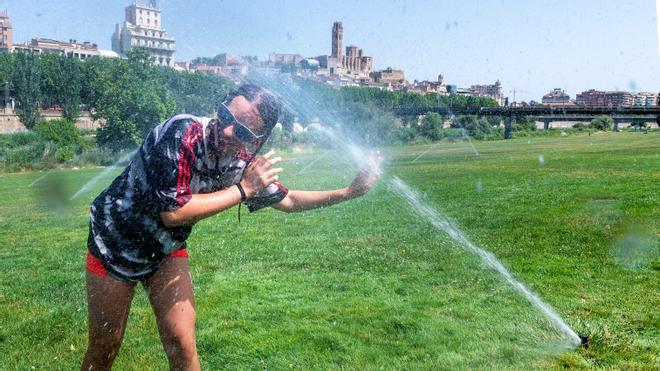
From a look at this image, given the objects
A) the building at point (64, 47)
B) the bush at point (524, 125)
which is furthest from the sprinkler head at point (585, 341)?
the building at point (64, 47)

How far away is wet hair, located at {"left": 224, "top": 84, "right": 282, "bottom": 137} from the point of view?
3.85 m

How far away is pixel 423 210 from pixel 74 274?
31.2 feet

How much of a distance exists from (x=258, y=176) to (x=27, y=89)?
326 feet

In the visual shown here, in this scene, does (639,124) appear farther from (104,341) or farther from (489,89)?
(104,341)

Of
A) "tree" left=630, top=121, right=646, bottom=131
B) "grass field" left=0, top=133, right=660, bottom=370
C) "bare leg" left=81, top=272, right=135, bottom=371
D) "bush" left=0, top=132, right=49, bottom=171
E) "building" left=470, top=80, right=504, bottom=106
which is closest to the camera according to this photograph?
"bare leg" left=81, top=272, right=135, bottom=371

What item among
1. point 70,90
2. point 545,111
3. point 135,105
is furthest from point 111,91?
point 545,111

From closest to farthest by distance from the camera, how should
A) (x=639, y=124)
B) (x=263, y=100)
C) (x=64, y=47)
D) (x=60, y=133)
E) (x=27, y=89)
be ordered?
1. (x=263, y=100)
2. (x=60, y=133)
3. (x=27, y=89)
4. (x=639, y=124)
5. (x=64, y=47)

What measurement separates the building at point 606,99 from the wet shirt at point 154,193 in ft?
198

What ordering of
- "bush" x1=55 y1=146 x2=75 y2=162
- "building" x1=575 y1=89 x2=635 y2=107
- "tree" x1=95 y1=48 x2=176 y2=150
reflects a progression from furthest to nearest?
1. "building" x1=575 y1=89 x2=635 y2=107
2. "bush" x1=55 y1=146 x2=75 y2=162
3. "tree" x1=95 y1=48 x2=176 y2=150

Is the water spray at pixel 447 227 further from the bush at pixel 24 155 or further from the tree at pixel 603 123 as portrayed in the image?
the tree at pixel 603 123

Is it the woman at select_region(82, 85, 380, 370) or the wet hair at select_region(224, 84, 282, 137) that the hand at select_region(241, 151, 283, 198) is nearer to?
the woman at select_region(82, 85, 380, 370)

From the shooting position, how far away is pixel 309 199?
5.12m

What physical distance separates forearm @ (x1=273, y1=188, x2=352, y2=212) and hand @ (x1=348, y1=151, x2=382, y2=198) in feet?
0.21

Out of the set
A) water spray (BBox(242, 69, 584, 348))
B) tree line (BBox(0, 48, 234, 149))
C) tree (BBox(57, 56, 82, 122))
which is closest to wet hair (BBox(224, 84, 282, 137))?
water spray (BBox(242, 69, 584, 348))
